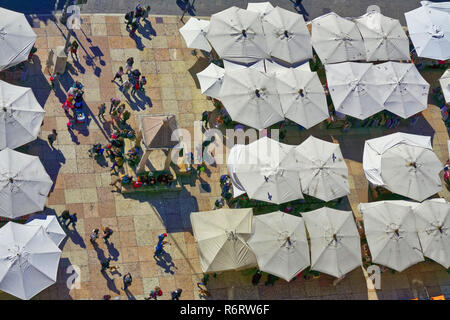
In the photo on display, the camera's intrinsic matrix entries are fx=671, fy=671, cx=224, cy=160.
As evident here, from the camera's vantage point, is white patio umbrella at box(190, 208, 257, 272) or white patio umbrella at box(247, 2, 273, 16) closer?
white patio umbrella at box(190, 208, 257, 272)

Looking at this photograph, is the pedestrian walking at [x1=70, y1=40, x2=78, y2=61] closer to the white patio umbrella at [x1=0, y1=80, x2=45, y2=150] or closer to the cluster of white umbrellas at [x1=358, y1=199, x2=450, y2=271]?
the white patio umbrella at [x1=0, y1=80, x2=45, y2=150]

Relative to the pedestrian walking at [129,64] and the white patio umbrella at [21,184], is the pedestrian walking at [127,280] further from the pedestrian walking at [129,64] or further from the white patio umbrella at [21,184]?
the pedestrian walking at [129,64]

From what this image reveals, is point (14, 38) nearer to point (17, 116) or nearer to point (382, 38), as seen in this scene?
point (17, 116)

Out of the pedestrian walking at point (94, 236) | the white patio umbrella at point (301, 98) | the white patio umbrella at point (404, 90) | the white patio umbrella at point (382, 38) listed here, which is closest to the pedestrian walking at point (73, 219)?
the pedestrian walking at point (94, 236)

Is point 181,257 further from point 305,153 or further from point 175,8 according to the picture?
point 175,8

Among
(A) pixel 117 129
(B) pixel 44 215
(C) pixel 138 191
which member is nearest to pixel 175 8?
(A) pixel 117 129

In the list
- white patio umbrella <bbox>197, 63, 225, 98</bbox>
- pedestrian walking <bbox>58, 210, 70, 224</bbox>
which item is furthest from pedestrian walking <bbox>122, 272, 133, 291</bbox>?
white patio umbrella <bbox>197, 63, 225, 98</bbox>
